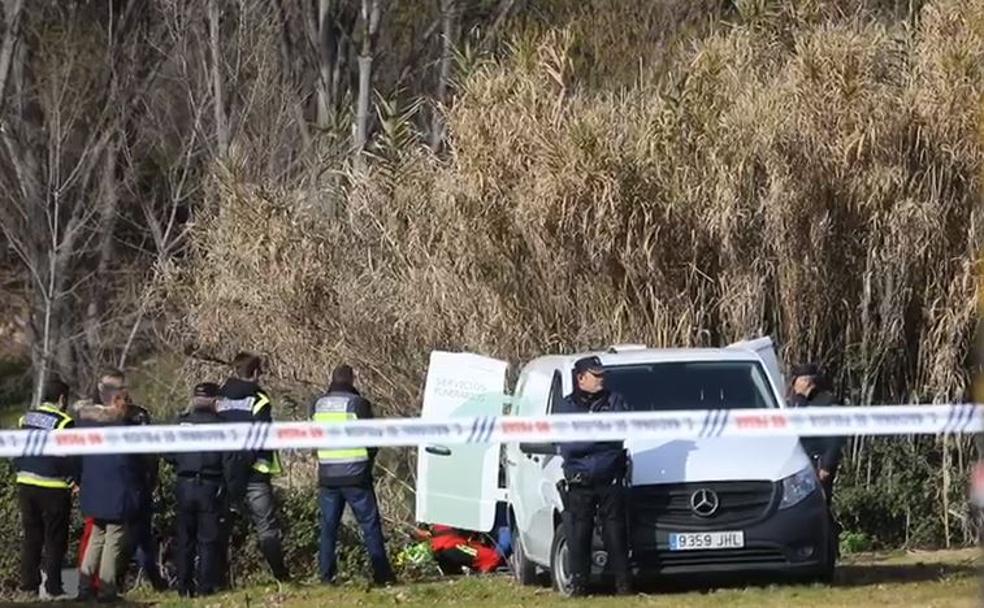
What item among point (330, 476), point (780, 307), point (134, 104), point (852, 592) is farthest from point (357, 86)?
point (852, 592)

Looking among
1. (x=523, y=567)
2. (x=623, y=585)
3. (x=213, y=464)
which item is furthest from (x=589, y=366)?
(x=213, y=464)

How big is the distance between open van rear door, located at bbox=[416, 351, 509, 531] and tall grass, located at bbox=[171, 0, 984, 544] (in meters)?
1.87

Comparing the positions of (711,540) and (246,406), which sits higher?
Answer: (246,406)

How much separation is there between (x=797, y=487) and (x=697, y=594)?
96 cm

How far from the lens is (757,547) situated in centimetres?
1288

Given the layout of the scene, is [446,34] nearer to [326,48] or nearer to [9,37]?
[326,48]

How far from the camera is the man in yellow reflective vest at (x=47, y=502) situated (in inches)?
590

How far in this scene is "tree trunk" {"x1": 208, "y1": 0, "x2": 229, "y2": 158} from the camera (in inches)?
1080

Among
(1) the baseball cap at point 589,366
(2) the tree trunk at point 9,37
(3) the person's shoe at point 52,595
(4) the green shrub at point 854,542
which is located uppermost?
(2) the tree trunk at point 9,37

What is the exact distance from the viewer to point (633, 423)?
11.8 metres

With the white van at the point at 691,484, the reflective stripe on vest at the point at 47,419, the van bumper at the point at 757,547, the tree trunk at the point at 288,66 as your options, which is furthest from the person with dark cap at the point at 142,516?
the tree trunk at the point at 288,66

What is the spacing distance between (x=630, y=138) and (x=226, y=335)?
15.0 feet

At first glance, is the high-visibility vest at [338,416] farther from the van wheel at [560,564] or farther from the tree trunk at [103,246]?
the tree trunk at [103,246]

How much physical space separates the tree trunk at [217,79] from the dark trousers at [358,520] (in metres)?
13.2
